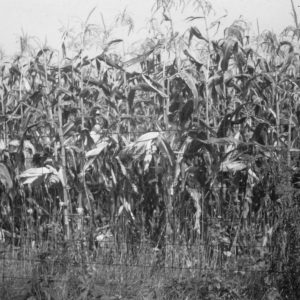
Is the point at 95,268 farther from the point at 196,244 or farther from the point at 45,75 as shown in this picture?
the point at 45,75

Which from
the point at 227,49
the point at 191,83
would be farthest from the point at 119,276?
the point at 227,49

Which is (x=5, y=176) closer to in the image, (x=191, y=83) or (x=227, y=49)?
(x=191, y=83)

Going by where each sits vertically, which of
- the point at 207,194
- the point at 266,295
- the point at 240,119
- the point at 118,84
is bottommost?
the point at 266,295

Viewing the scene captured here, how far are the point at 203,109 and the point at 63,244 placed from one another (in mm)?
1822

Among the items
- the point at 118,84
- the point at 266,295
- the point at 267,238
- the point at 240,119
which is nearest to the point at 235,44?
the point at 240,119

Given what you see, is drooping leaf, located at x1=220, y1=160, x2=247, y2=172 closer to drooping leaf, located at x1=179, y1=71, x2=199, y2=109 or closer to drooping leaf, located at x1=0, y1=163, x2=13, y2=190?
drooping leaf, located at x1=179, y1=71, x2=199, y2=109

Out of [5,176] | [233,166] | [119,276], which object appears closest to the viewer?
[119,276]

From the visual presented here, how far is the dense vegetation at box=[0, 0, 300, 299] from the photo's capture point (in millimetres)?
5219

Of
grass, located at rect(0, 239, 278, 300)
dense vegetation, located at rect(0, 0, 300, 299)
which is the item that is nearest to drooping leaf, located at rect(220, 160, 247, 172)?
dense vegetation, located at rect(0, 0, 300, 299)

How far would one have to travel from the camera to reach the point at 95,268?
5156 millimetres

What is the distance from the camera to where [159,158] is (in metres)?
5.51

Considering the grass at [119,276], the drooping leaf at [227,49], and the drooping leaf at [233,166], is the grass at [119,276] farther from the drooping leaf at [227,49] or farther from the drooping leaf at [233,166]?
the drooping leaf at [227,49]

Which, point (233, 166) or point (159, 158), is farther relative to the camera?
Result: point (159, 158)

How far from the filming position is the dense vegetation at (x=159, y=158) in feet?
17.1
